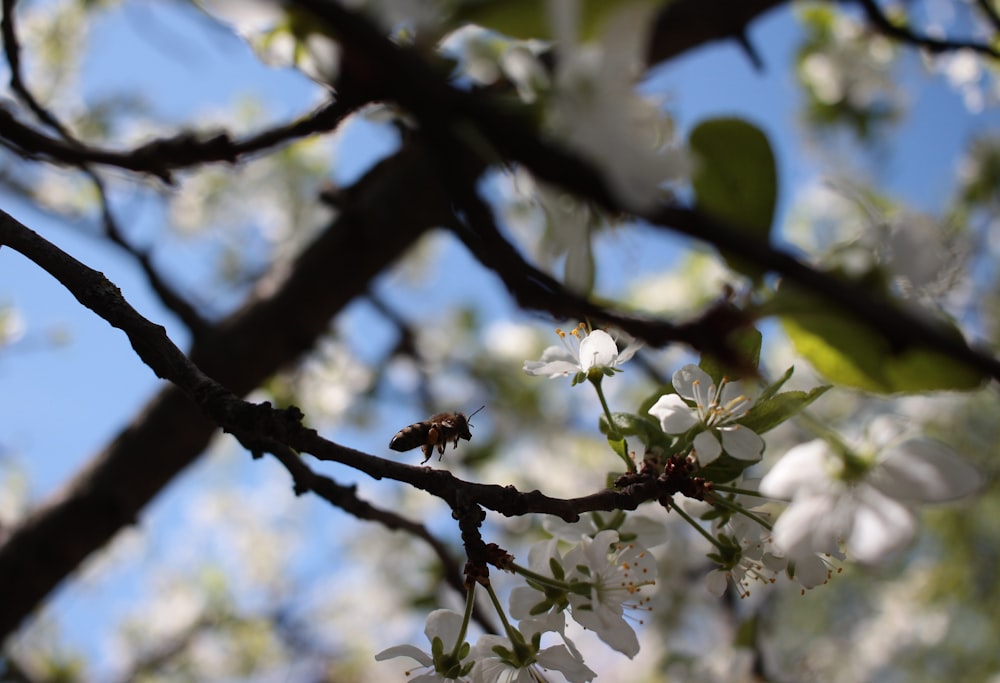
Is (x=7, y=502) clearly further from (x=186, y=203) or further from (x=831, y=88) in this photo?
(x=831, y=88)

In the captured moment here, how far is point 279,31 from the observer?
1.60 feet

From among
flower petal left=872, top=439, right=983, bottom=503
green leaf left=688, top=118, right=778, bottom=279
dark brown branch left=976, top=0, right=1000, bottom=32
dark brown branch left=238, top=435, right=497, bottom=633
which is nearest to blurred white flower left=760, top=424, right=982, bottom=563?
flower petal left=872, top=439, right=983, bottom=503

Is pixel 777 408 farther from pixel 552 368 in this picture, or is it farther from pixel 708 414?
pixel 552 368

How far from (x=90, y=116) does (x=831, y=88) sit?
83.8 inches

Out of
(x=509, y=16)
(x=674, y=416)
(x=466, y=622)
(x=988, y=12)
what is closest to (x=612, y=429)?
(x=674, y=416)

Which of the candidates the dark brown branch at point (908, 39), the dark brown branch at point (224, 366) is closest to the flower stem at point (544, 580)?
the dark brown branch at point (224, 366)

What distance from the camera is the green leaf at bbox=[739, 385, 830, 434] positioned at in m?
0.50

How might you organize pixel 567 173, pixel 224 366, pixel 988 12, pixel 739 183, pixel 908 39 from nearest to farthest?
pixel 567 173, pixel 739 183, pixel 908 39, pixel 988 12, pixel 224 366

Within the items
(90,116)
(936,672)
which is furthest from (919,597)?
(90,116)

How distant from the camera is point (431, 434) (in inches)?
24.3

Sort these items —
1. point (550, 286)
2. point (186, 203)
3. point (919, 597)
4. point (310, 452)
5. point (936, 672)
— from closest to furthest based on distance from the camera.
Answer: point (550, 286) < point (310, 452) < point (186, 203) < point (919, 597) < point (936, 672)

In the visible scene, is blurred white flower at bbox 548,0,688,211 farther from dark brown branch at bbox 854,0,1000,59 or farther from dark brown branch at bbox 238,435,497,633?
dark brown branch at bbox 854,0,1000,59

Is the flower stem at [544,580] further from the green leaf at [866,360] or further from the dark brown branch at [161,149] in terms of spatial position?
the dark brown branch at [161,149]

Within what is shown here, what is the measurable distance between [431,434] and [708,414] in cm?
21
